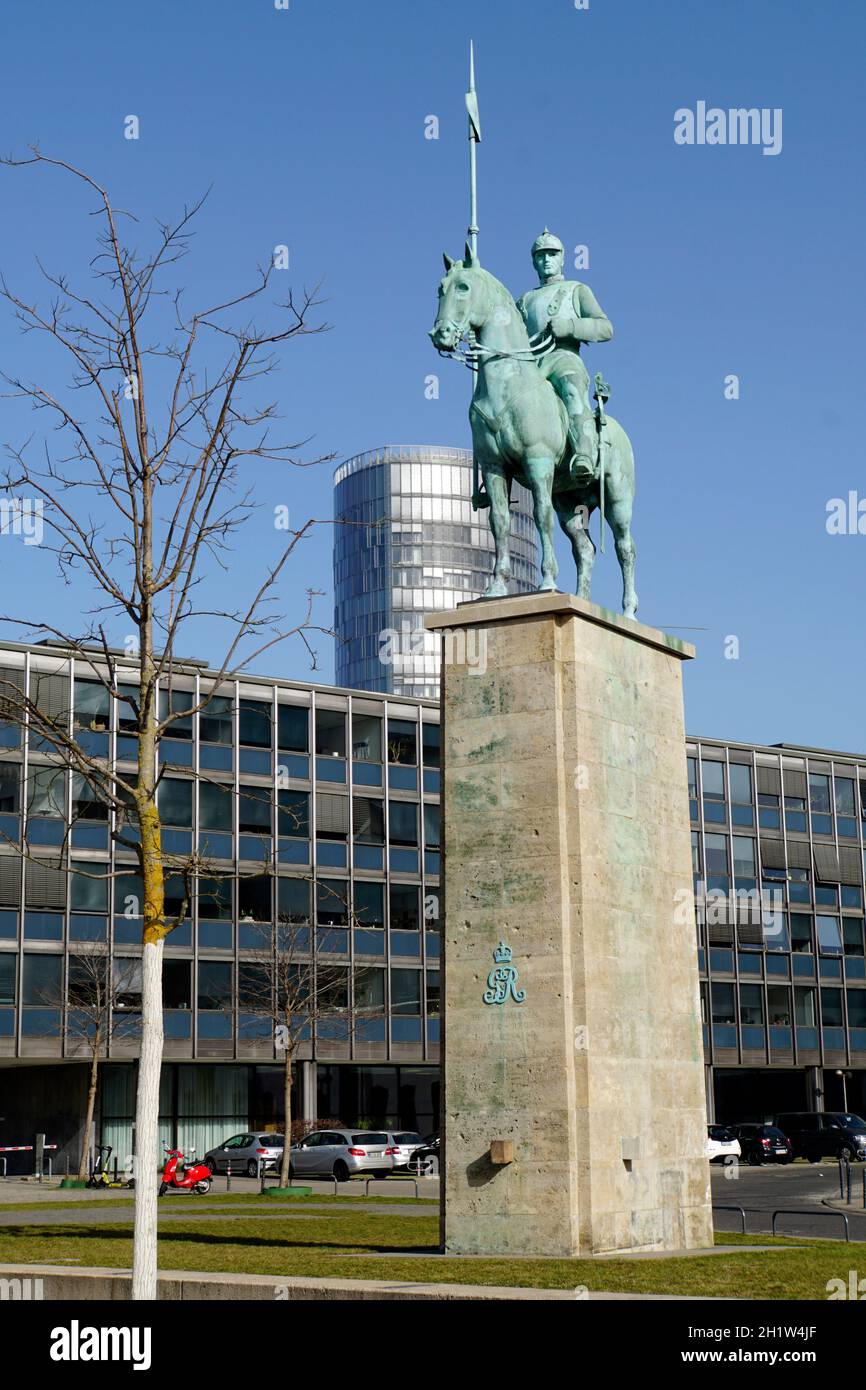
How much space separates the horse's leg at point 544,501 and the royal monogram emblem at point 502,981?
4818 mm

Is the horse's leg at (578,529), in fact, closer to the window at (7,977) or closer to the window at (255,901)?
the window at (7,977)

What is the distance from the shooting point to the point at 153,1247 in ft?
46.2

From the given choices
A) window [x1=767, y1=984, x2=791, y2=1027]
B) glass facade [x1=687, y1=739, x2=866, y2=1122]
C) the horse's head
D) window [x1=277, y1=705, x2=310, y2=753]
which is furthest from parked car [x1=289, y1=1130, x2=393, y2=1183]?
the horse's head

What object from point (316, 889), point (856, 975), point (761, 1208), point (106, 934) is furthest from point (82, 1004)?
point (856, 975)

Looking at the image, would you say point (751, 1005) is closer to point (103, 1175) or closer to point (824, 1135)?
point (824, 1135)

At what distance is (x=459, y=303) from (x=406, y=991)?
179 ft

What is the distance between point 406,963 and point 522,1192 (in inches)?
2151

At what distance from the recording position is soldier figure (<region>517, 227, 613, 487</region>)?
921 inches

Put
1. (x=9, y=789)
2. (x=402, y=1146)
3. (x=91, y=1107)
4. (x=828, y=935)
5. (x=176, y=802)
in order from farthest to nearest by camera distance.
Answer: (x=828, y=935)
(x=176, y=802)
(x=9, y=789)
(x=91, y=1107)
(x=402, y=1146)

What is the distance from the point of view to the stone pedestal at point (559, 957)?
65.0 feet

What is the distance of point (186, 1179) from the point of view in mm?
47875

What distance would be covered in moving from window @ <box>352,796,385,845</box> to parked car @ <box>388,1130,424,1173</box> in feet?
61.5

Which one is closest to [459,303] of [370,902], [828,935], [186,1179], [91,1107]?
[186,1179]
